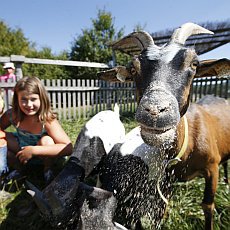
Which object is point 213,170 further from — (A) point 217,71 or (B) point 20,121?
(B) point 20,121

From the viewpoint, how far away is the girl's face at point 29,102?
9.11 feet

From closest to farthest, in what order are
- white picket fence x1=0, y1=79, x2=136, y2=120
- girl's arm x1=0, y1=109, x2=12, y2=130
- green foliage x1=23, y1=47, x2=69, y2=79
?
girl's arm x1=0, y1=109, x2=12, y2=130, white picket fence x1=0, y1=79, x2=136, y2=120, green foliage x1=23, y1=47, x2=69, y2=79

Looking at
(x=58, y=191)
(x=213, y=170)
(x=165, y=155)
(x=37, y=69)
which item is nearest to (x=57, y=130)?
(x=58, y=191)

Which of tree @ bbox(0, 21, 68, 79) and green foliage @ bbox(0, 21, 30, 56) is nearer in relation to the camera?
tree @ bbox(0, 21, 68, 79)

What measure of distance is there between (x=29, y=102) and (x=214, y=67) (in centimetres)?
193

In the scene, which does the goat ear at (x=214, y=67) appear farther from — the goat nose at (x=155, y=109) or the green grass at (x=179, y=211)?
the green grass at (x=179, y=211)

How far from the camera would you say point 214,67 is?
182 cm

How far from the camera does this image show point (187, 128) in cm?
205

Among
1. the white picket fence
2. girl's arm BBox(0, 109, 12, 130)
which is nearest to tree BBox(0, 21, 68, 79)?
the white picket fence

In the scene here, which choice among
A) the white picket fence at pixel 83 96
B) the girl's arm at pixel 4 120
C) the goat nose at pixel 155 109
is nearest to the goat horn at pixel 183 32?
the goat nose at pixel 155 109

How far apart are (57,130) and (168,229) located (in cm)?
156

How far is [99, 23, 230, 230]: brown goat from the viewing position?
1396 millimetres

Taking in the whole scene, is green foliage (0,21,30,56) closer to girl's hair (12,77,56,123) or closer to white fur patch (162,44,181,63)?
girl's hair (12,77,56,123)

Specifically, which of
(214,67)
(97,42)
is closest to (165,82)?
(214,67)
